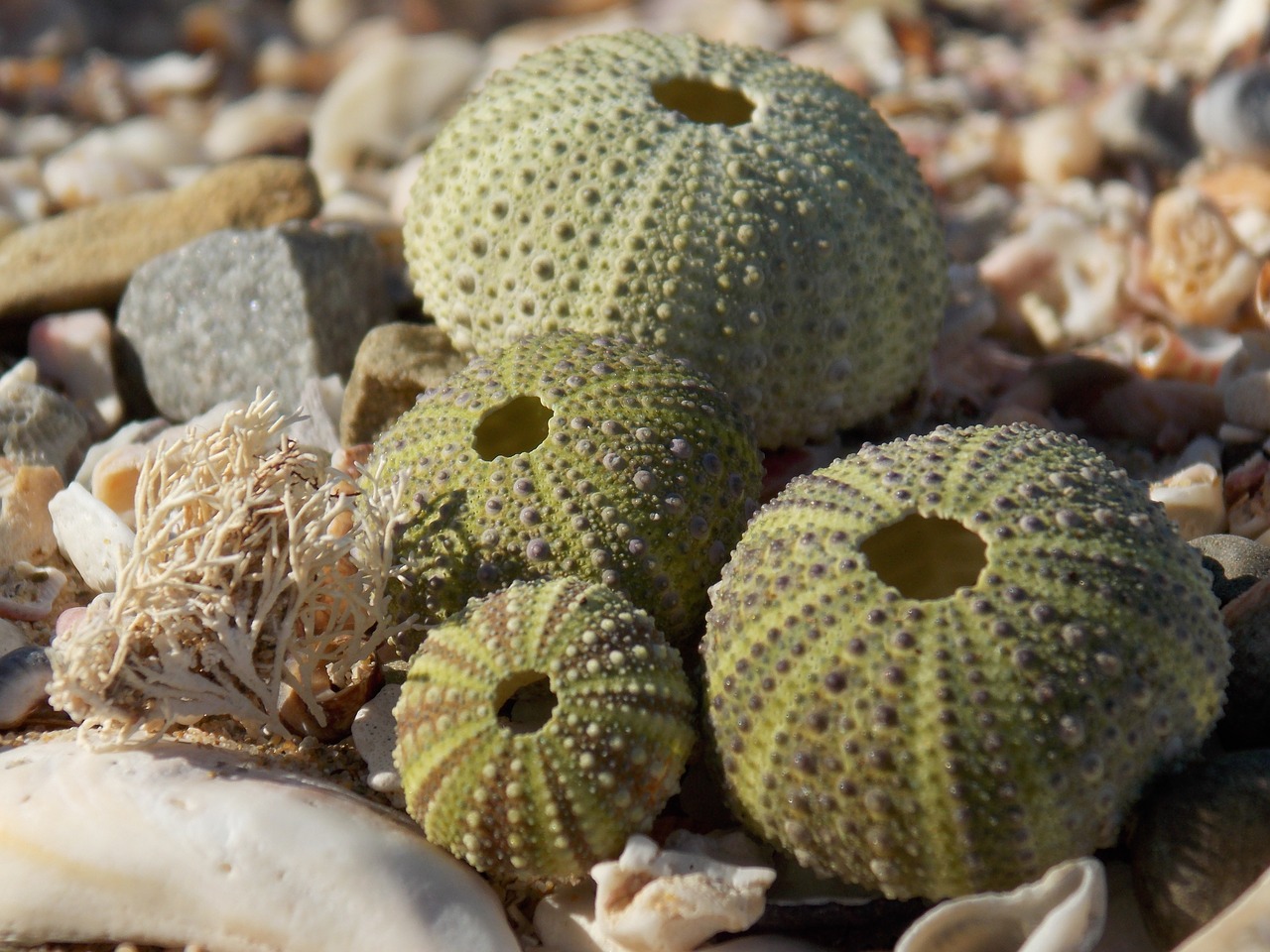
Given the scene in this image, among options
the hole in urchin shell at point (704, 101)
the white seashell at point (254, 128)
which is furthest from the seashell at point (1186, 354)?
the white seashell at point (254, 128)

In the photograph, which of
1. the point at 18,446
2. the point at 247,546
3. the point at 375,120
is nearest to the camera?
the point at 247,546

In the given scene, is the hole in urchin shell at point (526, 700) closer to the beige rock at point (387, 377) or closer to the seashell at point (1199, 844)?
the seashell at point (1199, 844)

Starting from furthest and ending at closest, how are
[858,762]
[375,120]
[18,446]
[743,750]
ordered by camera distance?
[375,120], [18,446], [743,750], [858,762]

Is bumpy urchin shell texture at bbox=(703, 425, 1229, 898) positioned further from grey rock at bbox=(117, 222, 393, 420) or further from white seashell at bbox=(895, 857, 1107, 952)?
grey rock at bbox=(117, 222, 393, 420)

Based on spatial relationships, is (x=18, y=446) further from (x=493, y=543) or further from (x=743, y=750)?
(x=743, y=750)

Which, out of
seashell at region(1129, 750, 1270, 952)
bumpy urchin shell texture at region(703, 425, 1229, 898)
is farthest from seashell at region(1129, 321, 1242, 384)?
seashell at region(1129, 750, 1270, 952)

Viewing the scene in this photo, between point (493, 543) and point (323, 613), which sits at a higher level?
point (493, 543)

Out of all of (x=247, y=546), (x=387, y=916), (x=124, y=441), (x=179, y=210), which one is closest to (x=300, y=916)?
(x=387, y=916)
